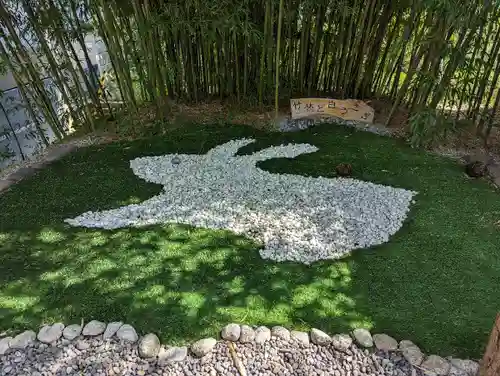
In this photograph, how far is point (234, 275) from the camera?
203 cm

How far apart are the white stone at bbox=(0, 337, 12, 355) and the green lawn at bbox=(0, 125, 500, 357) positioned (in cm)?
7

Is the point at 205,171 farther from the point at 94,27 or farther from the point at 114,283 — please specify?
the point at 94,27

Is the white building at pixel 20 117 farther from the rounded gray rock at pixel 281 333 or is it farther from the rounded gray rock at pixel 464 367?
the rounded gray rock at pixel 464 367

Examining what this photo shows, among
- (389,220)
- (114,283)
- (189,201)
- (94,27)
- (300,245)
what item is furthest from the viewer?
(94,27)

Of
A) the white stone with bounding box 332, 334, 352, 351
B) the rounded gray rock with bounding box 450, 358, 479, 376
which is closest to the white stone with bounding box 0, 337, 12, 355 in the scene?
the white stone with bounding box 332, 334, 352, 351

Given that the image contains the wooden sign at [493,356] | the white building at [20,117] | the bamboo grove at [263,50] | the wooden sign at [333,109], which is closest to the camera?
the wooden sign at [493,356]

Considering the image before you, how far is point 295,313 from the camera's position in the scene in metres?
1.81

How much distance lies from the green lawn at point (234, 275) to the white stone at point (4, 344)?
2.8 inches

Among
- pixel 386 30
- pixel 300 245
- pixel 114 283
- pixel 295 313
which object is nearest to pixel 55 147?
pixel 114 283

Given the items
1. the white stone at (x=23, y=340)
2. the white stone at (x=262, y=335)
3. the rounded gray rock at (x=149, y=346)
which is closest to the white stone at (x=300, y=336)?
the white stone at (x=262, y=335)

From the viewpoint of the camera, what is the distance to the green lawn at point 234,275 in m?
1.78

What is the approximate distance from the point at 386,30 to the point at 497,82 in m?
1.01

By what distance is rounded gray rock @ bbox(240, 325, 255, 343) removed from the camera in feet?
5.56

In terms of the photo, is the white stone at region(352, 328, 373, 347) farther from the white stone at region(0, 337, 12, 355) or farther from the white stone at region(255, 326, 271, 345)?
the white stone at region(0, 337, 12, 355)
